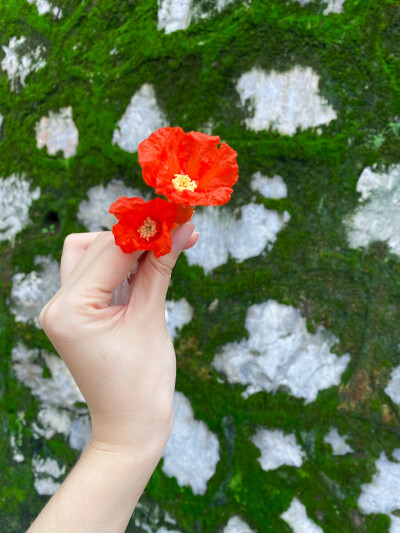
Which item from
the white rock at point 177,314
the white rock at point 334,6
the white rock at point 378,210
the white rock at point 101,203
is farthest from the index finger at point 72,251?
the white rock at point 334,6

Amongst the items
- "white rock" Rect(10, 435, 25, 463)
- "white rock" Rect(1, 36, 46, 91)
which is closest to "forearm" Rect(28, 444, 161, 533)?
"white rock" Rect(10, 435, 25, 463)

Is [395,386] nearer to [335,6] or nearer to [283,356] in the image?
[283,356]

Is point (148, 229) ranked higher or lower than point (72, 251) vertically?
higher

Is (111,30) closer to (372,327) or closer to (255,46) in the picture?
(255,46)

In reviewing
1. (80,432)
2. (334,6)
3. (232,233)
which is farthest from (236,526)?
(334,6)

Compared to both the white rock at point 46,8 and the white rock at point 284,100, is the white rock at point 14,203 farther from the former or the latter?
the white rock at point 284,100

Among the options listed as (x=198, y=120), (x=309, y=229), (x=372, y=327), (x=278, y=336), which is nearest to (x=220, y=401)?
(x=278, y=336)

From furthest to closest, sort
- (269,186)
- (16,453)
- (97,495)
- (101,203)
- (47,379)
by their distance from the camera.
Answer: (16,453) < (47,379) < (101,203) < (269,186) < (97,495)
